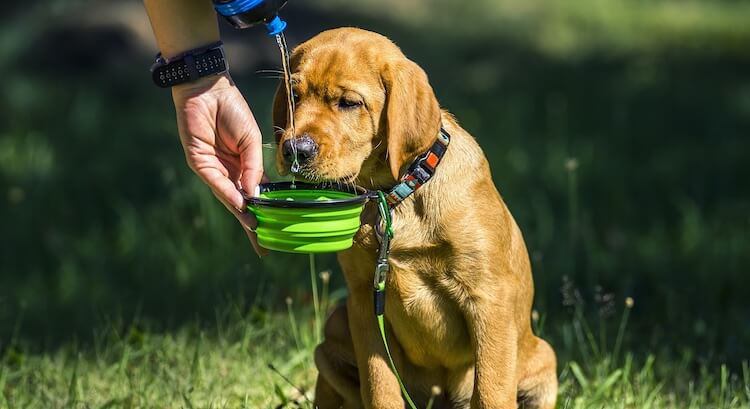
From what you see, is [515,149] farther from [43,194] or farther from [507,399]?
[507,399]

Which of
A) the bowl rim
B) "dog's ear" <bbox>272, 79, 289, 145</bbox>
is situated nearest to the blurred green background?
the bowl rim

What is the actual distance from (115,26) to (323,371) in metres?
6.58

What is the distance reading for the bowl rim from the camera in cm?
320

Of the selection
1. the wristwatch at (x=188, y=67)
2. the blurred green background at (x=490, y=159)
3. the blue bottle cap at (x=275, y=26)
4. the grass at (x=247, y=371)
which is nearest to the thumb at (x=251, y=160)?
the wristwatch at (x=188, y=67)

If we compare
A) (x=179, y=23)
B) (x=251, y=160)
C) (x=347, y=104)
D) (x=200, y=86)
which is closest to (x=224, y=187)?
(x=251, y=160)

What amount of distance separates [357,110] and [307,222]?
1.83 feet

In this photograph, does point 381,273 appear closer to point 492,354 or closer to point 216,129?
point 492,354

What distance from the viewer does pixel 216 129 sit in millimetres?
3723

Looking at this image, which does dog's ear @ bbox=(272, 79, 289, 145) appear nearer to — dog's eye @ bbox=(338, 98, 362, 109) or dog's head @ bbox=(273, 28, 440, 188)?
dog's head @ bbox=(273, 28, 440, 188)

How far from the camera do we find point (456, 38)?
11.5 m

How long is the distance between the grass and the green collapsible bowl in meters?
0.86

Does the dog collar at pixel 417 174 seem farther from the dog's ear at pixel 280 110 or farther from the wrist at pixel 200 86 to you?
the wrist at pixel 200 86

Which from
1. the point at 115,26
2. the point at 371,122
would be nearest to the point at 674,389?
the point at 371,122

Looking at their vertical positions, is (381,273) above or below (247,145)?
below
